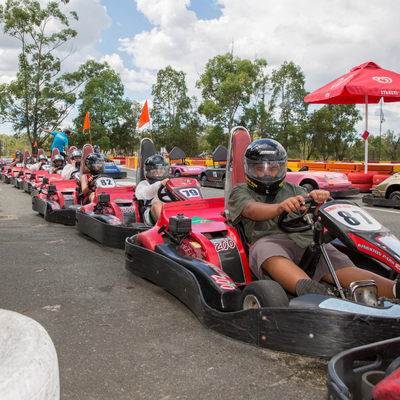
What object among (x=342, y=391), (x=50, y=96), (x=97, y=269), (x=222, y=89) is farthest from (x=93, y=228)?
(x=222, y=89)

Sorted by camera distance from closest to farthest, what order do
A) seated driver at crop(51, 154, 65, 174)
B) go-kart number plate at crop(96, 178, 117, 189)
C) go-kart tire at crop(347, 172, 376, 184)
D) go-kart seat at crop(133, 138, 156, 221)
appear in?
go-kart seat at crop(133, 138, 156, 221) < go-kart number plate at crop(96, 178, 117, 189) < seated driver at crop(51, 154, 65, 174) < go-kart tire at crop(347, 172, 376, 184)

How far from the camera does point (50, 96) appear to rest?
29.7 meters

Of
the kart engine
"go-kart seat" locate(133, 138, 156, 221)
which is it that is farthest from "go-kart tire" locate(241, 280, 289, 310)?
"go-kart seat" locate(133, 138, 156, 221)

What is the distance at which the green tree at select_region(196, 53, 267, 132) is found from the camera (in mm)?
33562

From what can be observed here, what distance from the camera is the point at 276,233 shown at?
2738 millimetres

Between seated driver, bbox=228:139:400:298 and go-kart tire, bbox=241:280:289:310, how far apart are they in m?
0.15

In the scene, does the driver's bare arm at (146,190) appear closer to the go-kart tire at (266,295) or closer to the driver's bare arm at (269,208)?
the driver's bare arm at (269,208)

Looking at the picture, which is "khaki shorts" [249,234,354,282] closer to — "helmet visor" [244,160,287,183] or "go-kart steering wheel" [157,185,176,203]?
"helmet visor" [244,160,287,183]

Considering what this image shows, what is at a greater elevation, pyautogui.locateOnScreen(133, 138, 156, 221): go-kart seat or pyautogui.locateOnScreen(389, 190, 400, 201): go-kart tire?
pyautogui.locateOnScreen(133, 138, 156, 221): go-kart seat

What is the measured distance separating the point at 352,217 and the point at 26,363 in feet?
6.08

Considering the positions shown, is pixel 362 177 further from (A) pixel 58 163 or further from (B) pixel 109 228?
(B) pixel 109 228

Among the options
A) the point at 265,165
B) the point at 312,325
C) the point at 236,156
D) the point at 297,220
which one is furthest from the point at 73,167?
the point at 312,325

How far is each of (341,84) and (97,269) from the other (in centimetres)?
881

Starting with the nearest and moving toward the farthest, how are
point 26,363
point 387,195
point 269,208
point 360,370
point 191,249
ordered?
1. point 26,363
2. point 360,370
3. point 269,208
4. point 191,249
5. point 387,195
